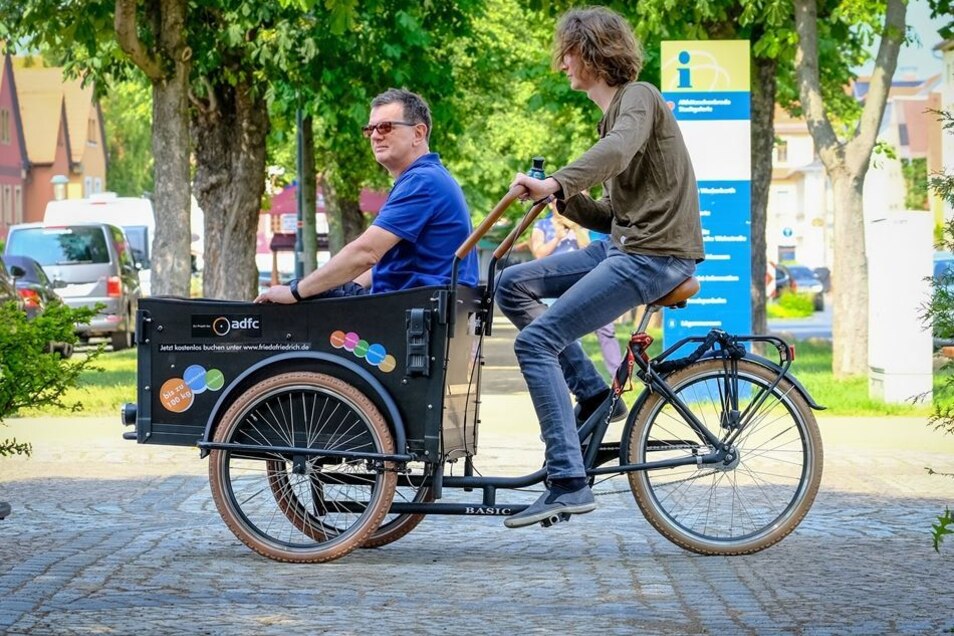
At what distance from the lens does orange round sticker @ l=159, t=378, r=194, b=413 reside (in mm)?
6973

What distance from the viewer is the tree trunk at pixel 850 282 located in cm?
1811

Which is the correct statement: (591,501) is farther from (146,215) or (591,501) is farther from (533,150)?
(533,150)

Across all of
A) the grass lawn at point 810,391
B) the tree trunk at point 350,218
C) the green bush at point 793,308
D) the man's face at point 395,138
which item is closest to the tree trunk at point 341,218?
the tree trunk at point 350,218

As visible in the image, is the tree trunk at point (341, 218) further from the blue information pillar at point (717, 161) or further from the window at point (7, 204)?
the window at point (7, 204)

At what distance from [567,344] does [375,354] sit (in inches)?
28.1

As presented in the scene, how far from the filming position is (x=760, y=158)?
22656 mm

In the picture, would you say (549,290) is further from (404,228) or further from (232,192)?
(232,192)

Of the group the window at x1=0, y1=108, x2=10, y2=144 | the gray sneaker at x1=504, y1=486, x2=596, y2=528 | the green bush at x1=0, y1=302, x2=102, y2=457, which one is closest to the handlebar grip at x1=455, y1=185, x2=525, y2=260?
the gray sneaker at x1=504, y1=486, x2=596, y2=528

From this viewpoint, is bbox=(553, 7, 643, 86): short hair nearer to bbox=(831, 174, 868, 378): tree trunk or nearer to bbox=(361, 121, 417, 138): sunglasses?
bbox=(361, 121, 417, 138): sunglasses

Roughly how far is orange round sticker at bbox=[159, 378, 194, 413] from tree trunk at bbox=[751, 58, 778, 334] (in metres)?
16.0

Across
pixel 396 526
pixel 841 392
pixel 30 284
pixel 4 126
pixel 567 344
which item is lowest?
pixel 841 392

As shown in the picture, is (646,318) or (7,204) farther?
(7,204)

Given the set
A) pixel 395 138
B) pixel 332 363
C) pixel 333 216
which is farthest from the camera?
pixel 333 216

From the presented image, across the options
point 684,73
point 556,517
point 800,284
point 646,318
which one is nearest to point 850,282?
Answer: point 684,73
